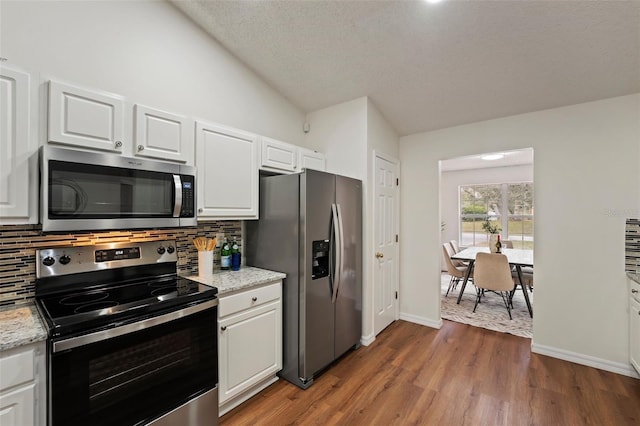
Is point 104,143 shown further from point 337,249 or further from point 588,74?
point 588,74

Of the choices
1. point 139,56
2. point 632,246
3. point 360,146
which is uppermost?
point 139,56

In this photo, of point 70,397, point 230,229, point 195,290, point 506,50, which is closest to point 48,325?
point 70,397

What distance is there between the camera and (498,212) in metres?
6.48

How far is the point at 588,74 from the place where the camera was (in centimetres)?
235

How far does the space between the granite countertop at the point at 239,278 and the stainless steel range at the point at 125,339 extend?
0.44 ft

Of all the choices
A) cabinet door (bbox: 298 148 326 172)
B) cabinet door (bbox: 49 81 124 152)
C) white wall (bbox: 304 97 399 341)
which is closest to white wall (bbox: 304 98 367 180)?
white wall (bbox: 304 97 399 341)

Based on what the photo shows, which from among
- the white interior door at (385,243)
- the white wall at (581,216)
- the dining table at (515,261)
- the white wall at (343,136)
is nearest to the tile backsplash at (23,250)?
the white wall at (343,136)

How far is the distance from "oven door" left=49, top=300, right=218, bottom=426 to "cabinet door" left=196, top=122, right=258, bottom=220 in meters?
0.76

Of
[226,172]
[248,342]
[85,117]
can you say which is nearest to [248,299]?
[248,342]

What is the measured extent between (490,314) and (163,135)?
175 inches

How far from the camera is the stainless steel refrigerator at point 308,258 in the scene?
2.33 m

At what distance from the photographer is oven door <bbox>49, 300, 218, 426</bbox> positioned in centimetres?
127

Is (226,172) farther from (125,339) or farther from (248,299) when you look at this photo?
(125,339)

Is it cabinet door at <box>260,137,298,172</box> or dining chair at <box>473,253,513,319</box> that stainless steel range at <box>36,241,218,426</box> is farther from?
A: dining chair at <box>473,253,513,319</box>
